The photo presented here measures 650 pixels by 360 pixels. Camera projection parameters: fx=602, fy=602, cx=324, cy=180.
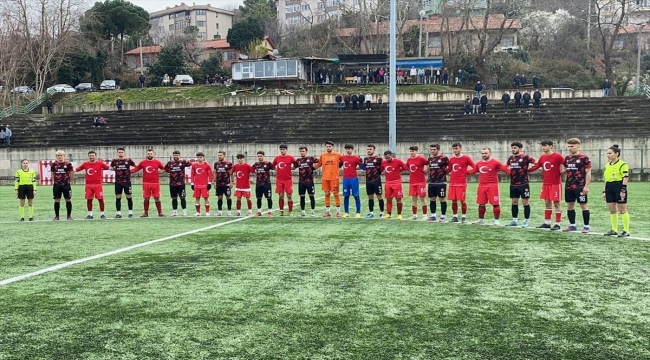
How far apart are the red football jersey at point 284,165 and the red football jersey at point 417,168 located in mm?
3262

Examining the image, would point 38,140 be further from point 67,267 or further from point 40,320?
point 40,320

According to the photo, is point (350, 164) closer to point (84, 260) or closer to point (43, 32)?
point (84, 260)

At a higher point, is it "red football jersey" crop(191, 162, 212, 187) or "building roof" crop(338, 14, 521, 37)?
"building roof" crop(338, 14, 521, 37)

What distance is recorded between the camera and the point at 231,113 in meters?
43.0

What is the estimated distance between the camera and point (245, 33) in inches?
3056

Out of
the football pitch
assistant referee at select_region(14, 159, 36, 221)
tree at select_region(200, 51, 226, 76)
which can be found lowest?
the football pitch

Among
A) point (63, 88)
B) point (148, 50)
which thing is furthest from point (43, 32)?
point (148, 50)

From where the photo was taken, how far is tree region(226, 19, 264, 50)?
254ft

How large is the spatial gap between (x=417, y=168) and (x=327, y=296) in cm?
897

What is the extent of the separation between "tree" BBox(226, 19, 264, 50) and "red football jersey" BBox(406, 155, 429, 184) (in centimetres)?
6527

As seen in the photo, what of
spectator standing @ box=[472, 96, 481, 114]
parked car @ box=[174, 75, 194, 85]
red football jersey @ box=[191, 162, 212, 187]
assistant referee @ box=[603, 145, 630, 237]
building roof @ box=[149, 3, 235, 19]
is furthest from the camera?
building roof @ box=[149, 3, 235, 19]

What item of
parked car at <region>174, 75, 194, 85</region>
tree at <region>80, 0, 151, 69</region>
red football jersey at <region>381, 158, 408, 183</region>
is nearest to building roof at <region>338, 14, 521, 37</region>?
parked car at <region>174, 75, 194, 85</region>

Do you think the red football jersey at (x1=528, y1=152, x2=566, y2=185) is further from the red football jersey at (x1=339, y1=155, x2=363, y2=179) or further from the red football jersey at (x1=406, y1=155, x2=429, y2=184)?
the red football jersey at (x1=339, y1=155, x2=363, y2=179)

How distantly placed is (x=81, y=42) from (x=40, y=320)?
212 ft
